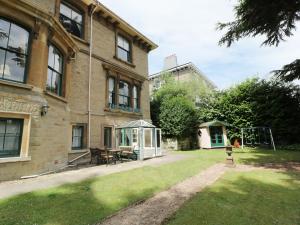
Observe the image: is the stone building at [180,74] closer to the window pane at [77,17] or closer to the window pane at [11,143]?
the window pane at [77,17]

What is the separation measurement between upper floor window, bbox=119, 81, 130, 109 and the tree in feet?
26.8

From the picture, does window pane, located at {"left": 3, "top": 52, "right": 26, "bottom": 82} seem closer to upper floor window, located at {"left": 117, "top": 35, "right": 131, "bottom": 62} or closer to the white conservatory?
the white conservatory

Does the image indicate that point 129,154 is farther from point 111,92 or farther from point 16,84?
point 16,84

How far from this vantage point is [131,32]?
58.6ft

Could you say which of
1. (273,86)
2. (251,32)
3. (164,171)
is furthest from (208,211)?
(273,86)

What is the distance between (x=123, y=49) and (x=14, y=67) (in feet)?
34.6

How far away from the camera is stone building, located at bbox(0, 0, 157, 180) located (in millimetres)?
7836

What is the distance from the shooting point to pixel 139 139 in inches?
558

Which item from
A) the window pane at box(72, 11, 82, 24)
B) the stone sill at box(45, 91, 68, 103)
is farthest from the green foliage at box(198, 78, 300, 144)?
the stone sill at box(45, 91, 68, 103)

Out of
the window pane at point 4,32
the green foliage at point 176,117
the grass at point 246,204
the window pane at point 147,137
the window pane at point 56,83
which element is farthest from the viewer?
the green foliage at point 176,117

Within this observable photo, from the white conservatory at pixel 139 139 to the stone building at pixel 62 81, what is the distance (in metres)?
0.70

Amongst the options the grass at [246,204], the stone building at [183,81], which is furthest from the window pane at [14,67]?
the stone building at [183,81]

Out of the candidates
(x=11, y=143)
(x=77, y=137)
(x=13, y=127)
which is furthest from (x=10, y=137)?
(x=77, y=137)

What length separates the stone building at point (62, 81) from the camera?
7836 millimetres
